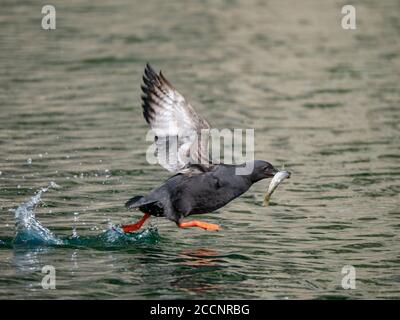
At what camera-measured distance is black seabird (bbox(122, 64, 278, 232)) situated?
10.9m

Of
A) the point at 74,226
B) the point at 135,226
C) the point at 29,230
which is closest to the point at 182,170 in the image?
the point at 135,226

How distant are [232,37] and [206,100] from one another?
6620 mm

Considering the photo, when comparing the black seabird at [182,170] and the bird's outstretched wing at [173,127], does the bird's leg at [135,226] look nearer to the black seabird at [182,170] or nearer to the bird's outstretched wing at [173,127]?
the black seabird at [182,170]

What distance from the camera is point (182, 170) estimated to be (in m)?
11.1

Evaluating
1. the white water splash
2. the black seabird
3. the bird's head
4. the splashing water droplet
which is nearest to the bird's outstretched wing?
the black seabird

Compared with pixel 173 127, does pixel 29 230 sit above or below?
below

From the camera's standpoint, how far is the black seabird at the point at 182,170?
1091 cm

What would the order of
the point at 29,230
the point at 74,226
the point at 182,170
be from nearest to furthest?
the point at 182,170, the point at 29,230, the point at 74,226

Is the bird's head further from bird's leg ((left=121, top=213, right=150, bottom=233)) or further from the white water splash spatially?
the white water splash

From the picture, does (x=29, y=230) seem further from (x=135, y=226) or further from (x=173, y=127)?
(x=173, y=127)

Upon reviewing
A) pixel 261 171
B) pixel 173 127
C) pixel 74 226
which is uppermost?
pixel 173 127

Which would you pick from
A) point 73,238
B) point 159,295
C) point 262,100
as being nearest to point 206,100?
point 262,100

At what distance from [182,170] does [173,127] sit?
53cm

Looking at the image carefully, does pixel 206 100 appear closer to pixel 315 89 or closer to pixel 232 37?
pixel 315 89
